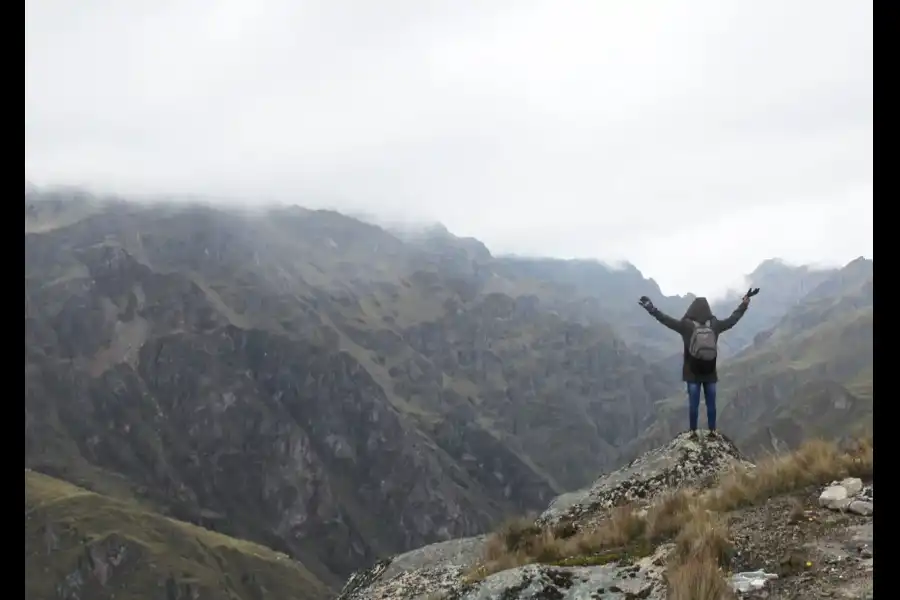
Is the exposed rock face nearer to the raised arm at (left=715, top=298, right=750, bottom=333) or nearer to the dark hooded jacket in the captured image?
the dark hooded jacket

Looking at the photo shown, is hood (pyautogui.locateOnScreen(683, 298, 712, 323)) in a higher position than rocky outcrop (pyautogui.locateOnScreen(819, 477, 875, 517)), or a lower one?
higher

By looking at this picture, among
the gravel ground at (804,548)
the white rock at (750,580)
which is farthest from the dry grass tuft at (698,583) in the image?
the gravel ground at (804,548)

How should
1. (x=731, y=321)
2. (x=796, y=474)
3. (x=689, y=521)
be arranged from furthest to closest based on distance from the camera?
(x=731, y=321), (x=796, y=474), (x=689, y=521)

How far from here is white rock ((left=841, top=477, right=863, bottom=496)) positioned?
9.22 metres

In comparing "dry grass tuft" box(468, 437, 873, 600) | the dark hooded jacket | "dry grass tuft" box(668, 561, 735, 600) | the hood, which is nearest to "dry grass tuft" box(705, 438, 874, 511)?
"dry grass tuft" box(468, 437, 873, 600)

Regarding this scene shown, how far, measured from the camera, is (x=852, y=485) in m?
9.40

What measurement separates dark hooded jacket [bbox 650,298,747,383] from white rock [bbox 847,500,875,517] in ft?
22.8

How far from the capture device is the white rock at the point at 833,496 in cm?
910

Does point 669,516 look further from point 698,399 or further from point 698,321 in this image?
point 698,321

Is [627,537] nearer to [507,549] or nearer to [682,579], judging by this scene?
[507,549]

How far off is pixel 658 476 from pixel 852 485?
4978 millimetres

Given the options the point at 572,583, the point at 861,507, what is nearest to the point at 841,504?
the point at 861,507
